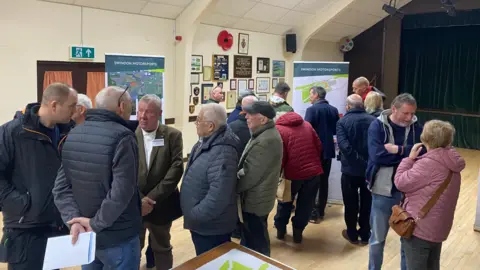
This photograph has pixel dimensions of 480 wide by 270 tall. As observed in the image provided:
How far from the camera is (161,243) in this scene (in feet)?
9.46

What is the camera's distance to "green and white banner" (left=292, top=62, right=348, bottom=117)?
4.89m

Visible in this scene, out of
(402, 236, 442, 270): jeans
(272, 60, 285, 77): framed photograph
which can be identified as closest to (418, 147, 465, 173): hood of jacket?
(402, 236, 442, 270): jeans

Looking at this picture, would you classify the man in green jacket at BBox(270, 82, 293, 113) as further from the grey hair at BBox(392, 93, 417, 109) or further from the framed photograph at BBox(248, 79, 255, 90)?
the framed photograph at BBox(248, 79, 255, 90)

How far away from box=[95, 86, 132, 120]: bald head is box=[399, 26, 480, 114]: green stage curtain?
29.0 ft

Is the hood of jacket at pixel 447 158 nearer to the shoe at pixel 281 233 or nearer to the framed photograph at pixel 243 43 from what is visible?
the shoe at pixel 281 233

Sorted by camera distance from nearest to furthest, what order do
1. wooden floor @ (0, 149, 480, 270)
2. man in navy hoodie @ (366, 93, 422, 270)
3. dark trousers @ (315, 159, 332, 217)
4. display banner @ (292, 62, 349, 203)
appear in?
man in navy hoodie @ (366, 93, 422, 270) < wooden floor @ (0, 149, 480, 270) < dark trousers @ (315, 159, 332, 217) < display banner @ (292, 62, 349, 203)

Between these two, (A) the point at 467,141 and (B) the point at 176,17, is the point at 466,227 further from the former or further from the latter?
(A) the point at 467,141

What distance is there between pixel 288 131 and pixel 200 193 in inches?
56.1

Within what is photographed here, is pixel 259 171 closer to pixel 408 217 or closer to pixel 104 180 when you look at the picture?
pixel 408 217

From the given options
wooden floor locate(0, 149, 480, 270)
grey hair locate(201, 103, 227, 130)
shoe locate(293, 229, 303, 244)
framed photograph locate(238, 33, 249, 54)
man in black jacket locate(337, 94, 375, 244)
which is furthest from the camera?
framed photograph locate(238, 33, 249, 54)

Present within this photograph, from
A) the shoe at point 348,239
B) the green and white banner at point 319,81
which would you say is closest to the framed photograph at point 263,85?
the green and white banner at point 319,81

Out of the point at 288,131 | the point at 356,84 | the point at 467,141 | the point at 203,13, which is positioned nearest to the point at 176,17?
the point at 203,13

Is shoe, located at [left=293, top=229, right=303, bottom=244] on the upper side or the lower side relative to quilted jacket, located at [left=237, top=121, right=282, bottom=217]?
lower

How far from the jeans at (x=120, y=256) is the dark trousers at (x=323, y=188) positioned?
266cm
